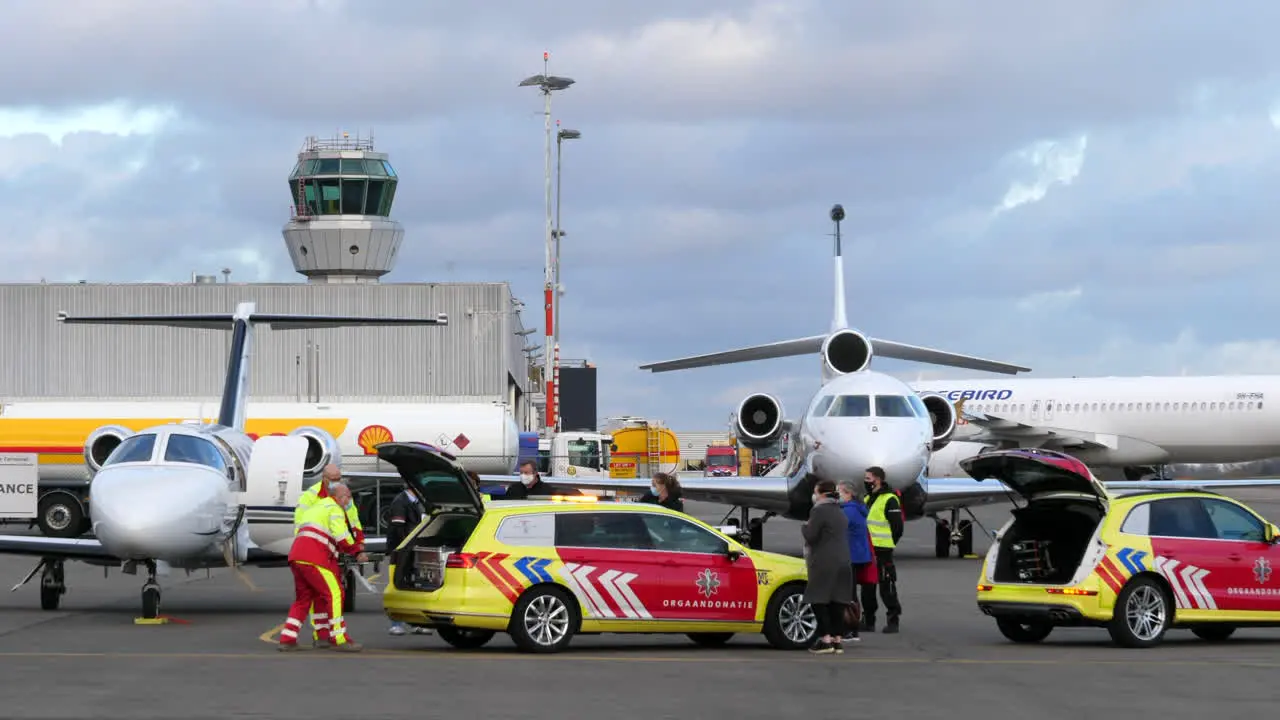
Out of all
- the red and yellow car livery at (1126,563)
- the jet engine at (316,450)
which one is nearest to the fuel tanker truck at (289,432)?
the jet engine at (316,450)

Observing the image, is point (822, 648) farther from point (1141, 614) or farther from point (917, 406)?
point (917, 406)

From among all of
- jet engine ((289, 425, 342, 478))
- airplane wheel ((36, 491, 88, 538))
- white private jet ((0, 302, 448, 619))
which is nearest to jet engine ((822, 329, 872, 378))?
jet engine ((289, 425, 342, 478))

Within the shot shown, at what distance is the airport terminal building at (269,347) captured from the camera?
6381cm

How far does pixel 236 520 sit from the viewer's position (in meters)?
19.7

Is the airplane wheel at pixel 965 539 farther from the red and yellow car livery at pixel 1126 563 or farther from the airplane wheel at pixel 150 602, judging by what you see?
the airplane wheel at pixel 150 602

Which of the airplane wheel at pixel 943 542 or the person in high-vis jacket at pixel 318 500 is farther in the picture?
the airplane wheel at pixel 943 542

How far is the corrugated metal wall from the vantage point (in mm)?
63844

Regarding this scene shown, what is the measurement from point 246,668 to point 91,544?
5.88 meters

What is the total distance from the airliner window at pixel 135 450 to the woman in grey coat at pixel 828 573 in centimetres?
759

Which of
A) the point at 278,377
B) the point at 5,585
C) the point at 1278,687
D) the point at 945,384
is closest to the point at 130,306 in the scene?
the point at 278,377

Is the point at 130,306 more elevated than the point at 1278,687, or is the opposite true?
the point at 130,306

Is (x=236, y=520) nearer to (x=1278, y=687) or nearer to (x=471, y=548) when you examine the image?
(x=471, y=548)

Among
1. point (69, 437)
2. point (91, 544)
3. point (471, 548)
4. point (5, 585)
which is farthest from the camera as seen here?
point (69, 437)

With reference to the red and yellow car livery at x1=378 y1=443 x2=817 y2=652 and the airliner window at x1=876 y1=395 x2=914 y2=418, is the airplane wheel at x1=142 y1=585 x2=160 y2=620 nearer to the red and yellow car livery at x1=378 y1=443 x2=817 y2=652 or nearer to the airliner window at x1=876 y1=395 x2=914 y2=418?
the red and yellow car livery at x1=378 y1=443 x2=817 y2=652
